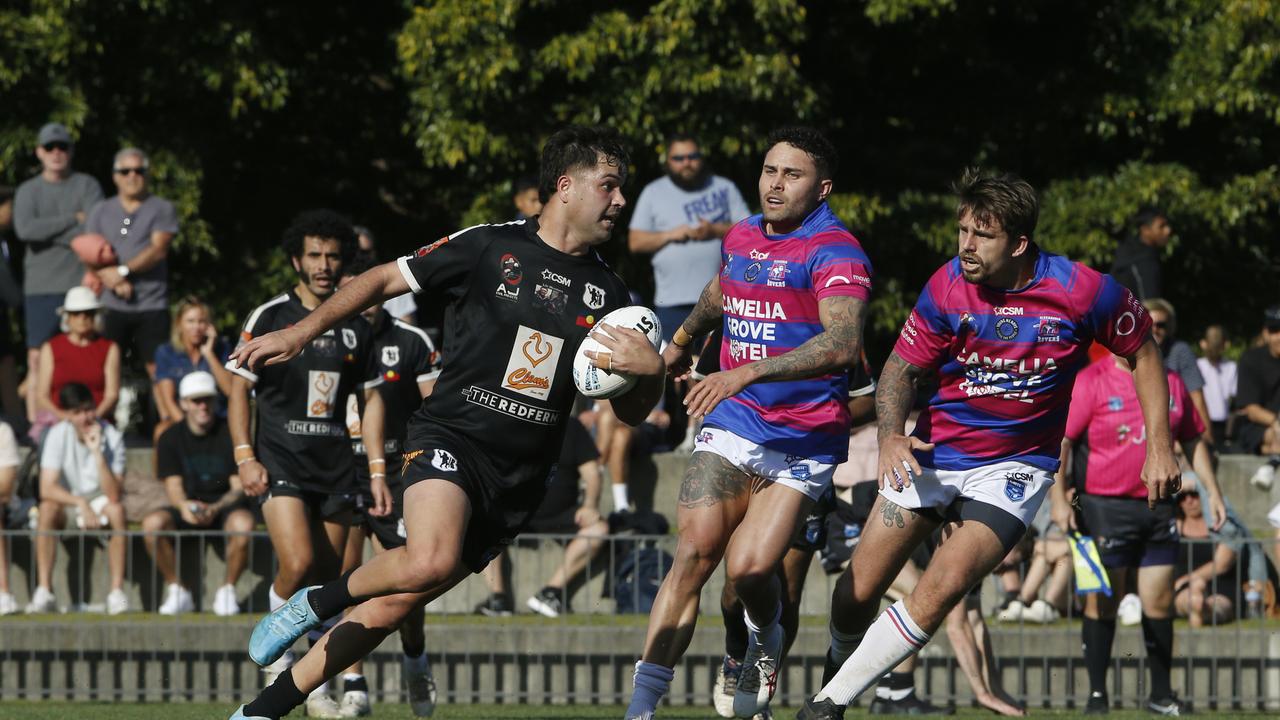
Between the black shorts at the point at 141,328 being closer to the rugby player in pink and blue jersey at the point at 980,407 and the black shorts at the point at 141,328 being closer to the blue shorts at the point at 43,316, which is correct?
the blue shorts at the point at 43,316

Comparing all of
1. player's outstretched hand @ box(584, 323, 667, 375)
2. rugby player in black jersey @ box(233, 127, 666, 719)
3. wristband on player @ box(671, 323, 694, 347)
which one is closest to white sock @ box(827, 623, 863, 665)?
rugby player in black jersey @ box(233, 127, 666, 719)

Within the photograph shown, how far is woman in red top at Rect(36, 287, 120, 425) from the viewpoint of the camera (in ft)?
43.5

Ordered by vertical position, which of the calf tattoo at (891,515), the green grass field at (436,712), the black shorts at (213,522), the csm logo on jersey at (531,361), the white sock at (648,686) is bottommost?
the green grass field at (436,712)

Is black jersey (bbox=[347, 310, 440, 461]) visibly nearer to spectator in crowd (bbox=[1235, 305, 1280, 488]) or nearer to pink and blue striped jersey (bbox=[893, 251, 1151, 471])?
pink and blue striped jersey (bbox=[893, 251, 1151, 471])

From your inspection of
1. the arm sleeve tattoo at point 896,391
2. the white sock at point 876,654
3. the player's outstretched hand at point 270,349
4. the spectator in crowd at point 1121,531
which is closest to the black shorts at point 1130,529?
the spectator in crowd at point 1121,531

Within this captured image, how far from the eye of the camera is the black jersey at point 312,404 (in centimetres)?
965

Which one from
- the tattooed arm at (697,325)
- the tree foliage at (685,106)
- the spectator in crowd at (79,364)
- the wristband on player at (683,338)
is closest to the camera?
the tattooed arm at (697,325)

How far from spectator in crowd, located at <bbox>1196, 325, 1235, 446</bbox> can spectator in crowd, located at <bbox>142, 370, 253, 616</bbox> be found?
8.38 metres

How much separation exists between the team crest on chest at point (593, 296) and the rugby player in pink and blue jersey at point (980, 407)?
3.99ft

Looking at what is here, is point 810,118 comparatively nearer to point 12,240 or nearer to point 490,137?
point 490,137

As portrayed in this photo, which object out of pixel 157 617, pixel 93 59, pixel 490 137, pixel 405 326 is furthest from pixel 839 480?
pixel 93 59

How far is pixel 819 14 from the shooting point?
730 inches

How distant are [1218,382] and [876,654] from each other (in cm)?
964

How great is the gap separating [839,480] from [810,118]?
619 cm
